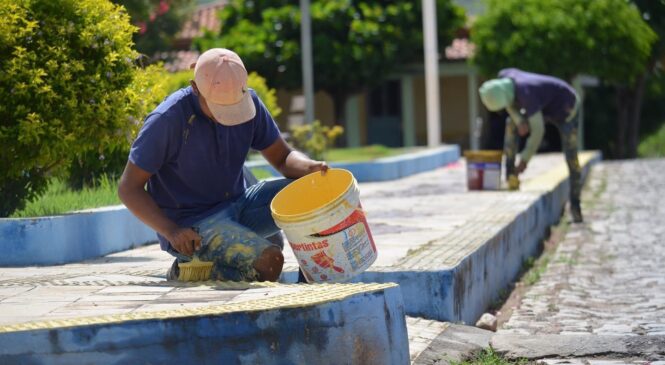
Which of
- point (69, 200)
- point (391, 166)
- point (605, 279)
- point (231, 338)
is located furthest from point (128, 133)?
point (391, 166)

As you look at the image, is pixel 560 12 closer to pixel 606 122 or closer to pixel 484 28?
pixel 484 28

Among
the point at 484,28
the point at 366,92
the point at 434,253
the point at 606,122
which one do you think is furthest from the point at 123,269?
the point at 606,122

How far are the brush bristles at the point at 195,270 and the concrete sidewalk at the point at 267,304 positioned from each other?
214 mm

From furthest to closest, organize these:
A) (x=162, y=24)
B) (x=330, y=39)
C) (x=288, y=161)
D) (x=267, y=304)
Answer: (x=330, y=39)
(x=162, y=24)
(x=288, y=161)
(x=267, y=304)

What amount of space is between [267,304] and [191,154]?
1.49 meters

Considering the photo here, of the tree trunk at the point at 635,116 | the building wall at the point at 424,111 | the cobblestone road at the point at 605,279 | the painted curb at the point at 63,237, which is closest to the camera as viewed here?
the cobblestone road at the point at 605,279

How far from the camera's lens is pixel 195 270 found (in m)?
5.97

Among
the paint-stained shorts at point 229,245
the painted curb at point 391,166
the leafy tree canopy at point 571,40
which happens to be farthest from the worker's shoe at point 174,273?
the leafy tree canopy at point 571,40

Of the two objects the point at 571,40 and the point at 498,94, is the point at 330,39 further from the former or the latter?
the point at 498,94

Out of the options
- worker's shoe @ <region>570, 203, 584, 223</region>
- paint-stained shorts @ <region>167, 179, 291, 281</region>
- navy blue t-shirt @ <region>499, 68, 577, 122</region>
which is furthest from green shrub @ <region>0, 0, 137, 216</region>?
worker's shoe @ <region>570, 203, 584, 223</region>

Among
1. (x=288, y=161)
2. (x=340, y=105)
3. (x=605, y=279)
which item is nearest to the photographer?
(x=288, y=161)

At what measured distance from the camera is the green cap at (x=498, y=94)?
12.3 metres

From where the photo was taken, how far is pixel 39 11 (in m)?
8.30

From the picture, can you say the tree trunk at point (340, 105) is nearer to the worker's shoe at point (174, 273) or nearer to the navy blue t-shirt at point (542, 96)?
the navy blue t-shirt at point (542, 96)
